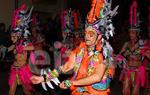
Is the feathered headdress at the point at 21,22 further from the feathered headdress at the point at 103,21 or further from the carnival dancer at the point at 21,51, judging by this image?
the feathered headdress at the point at 103,21

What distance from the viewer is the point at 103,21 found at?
15.6ft

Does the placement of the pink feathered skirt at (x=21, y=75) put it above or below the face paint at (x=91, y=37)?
below

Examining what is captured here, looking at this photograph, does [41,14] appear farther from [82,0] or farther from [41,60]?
[41,60]

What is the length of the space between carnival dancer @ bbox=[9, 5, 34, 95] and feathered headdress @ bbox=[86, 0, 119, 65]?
3.60m

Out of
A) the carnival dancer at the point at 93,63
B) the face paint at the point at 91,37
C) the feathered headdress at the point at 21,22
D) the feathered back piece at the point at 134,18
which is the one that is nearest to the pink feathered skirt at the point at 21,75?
the feathered headdress at the point at 21,22

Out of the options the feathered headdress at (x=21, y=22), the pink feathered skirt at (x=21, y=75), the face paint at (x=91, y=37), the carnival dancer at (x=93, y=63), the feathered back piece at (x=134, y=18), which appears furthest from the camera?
the feathered back piece at (x=134, y=18)

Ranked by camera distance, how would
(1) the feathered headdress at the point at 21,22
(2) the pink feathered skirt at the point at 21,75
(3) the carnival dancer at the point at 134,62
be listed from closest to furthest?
(2) the pink feathered skirt at the point at 21,75, (1) the feathered headdress at the point at 21,22, (3) the carnival dancer at the point at 134,62

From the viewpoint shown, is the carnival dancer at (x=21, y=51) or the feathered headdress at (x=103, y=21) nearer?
the feathered headdress at (x=103, y=21)

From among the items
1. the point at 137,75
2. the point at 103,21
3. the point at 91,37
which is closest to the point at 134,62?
the point at 137,75

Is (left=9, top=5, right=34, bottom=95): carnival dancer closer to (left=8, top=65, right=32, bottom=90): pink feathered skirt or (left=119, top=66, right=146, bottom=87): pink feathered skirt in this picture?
(left=8, top=65, right=32, bottom=90): pink feathered skirt

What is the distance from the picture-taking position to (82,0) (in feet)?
66.3

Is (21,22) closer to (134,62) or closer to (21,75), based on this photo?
(21,75)

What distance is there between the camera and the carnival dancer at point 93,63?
14.6 ft

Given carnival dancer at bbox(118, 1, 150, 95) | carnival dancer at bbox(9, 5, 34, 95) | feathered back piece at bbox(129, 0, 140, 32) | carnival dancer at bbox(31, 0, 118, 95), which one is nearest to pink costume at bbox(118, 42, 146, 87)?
carnival dancer at bbox(118, 1, 150, 95)
